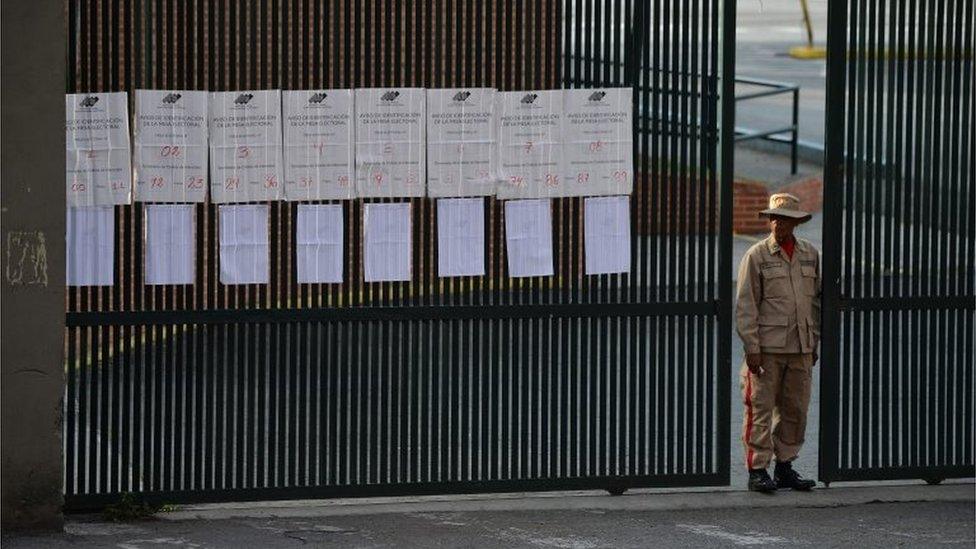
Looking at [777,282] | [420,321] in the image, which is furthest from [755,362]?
[420,321]

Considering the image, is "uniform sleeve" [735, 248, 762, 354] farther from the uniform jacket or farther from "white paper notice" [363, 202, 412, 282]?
"white paper notice" [363, 202, 412, 282]

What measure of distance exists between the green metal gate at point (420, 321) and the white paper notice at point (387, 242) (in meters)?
0.08

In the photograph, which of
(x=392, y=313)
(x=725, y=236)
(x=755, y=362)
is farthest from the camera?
(x=755, y=362)

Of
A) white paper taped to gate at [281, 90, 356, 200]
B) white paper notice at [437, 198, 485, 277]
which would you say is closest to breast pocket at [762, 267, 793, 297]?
white paper notice at [437, 198, 485, 277]

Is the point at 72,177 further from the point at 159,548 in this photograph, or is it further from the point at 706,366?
the point at 706,366

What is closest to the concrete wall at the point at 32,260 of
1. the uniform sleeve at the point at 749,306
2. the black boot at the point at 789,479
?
the uniform sleeve at the point at 749,306

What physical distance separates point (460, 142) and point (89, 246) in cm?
196

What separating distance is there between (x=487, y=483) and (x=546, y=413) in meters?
0.48

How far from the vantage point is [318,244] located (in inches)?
345

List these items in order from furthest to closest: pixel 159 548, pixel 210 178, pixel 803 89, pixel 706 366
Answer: pixel 803 89, pixel 706 366, pixel 210 178, pixel 159 548

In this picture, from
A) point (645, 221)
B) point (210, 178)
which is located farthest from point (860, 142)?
point (210, 178)

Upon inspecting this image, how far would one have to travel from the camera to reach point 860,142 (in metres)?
9.43

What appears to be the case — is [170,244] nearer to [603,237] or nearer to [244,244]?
[244,244]

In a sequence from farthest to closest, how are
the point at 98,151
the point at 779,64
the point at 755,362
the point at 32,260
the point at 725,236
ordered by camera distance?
the point at 779,64, the point at 755,362, the point at 725,236, the point at 98,151, the point at 32,260
